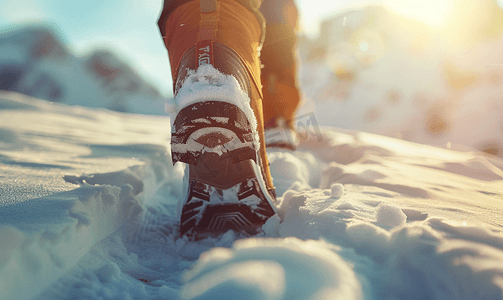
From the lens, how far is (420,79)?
18.4 ft

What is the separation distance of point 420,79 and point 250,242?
254 inches

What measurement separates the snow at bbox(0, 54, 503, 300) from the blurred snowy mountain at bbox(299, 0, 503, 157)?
11.8 ft

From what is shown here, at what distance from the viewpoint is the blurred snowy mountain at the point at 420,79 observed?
4742 mm

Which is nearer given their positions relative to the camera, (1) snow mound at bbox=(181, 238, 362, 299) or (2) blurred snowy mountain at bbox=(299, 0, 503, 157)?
(1) snow mound at bbox=(181, 238, 362, 299)

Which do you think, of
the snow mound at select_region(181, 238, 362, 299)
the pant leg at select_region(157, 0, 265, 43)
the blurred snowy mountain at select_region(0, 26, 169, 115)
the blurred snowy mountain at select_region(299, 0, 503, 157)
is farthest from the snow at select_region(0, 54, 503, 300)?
the blurred snowy mountain at select_region(0, 26, 169, 115)

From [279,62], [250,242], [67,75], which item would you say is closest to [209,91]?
[250,242]

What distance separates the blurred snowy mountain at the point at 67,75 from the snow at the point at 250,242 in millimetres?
8029

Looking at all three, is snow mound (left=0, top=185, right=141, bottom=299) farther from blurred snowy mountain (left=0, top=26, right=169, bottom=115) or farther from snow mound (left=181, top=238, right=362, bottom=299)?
blurred snowy mountain (left=0, top=26, right=169, bottom=115)

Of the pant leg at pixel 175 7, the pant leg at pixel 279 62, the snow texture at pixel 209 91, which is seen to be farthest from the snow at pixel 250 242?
the pant leg at pixel 279 62

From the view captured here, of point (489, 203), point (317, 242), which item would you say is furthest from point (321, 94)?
point (317, 242)

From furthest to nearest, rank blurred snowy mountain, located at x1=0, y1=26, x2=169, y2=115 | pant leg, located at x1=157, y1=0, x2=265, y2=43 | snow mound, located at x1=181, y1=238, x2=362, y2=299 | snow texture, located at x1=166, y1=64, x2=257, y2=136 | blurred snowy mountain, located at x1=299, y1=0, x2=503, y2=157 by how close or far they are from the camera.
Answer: blurred snowy mountain, located at x1=0, y1=26, x2=169, y2=115, blurred snowy mountain, located at x1=299, y1=0, x2=503, y2=157, pant leg, located at x1=157, y1=0, x2=265, y2=43, snow texture, located at x1=166, y1=64, x2=257, y2=136, snow mound, located at x1=181, y1=238, x2=362, y2=299

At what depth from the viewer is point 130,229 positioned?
0.79 m

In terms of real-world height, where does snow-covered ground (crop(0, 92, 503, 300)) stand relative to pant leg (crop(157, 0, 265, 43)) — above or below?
below

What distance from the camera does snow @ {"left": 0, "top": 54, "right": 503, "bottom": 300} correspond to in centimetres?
40
